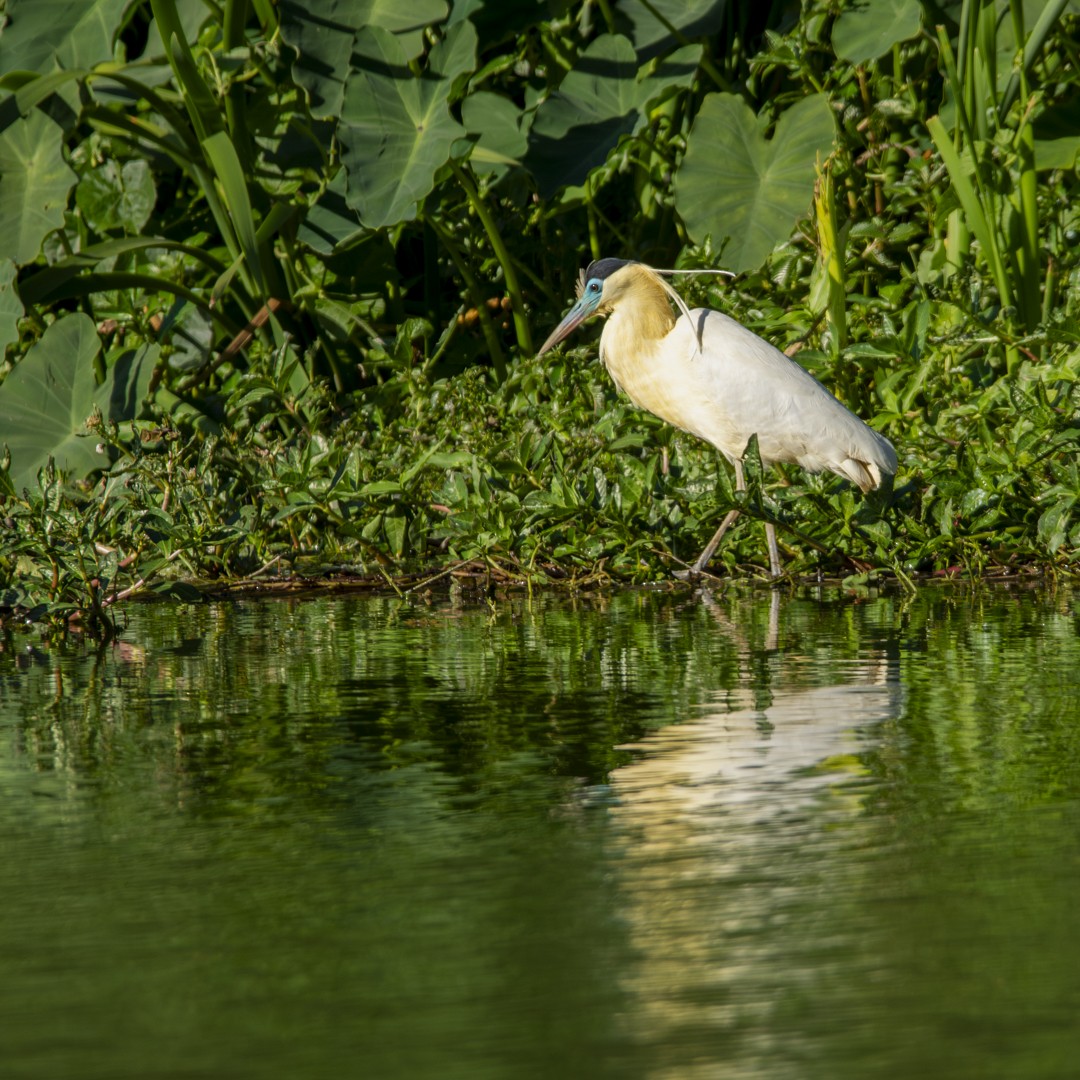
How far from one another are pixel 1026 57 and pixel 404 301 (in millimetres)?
3160

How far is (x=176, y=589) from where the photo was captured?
4.25 metres

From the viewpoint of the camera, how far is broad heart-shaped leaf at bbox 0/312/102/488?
590 centimetres

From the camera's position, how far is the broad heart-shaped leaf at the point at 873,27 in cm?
632

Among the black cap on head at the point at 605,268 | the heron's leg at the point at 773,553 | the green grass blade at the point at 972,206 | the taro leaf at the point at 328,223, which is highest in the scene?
the taro leaf at the point at 328,223

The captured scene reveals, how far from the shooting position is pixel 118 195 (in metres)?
7.68

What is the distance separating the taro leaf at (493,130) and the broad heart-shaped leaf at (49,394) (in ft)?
5.91

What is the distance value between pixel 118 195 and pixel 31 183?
1.12 meters

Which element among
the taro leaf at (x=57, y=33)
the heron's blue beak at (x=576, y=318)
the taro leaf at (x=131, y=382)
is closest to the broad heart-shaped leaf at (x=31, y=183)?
the taro leaf at (x=57, y=33)

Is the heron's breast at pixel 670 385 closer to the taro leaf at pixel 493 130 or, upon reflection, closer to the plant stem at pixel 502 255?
the plant stem at pixel 502 255

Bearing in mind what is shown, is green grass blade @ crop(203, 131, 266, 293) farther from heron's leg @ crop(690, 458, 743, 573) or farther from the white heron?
heron's leg @ crop(690, 458, 743, 573)

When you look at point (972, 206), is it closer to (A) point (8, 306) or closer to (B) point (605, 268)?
(B) point (605, 268)

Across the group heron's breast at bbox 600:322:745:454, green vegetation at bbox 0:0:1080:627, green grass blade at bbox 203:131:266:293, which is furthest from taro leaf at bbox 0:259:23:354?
heron's breast at bbox 600:322:745:454

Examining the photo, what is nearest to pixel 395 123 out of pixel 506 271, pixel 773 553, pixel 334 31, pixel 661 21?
pixel 334 31

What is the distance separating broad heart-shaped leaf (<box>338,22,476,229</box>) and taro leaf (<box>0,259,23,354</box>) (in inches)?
52.2
